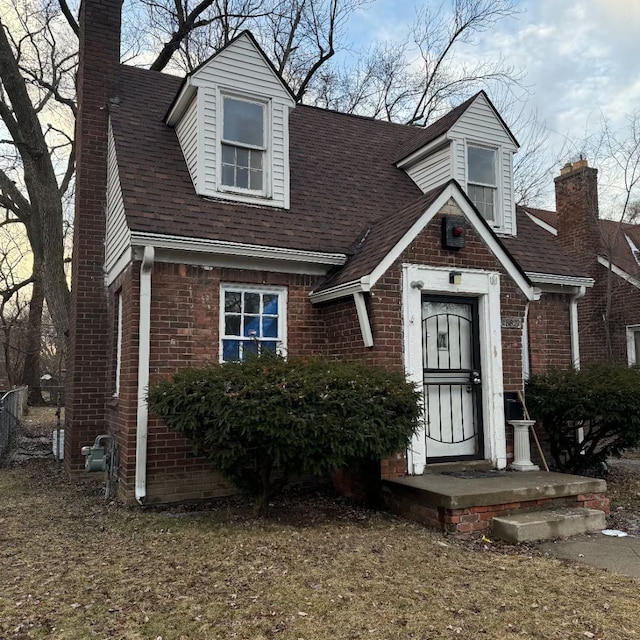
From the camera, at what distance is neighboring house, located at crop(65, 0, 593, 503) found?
7371 millimetres

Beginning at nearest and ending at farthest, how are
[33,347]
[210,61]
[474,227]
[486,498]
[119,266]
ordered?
[486,498] → [474,227] → [119,266] → [210,61] → [33,347]

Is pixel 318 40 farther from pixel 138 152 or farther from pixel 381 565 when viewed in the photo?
pixel 381 565

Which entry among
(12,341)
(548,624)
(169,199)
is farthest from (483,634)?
(12,341)

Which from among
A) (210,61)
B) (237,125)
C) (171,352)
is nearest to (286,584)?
(171,352)

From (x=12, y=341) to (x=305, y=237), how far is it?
23769mm

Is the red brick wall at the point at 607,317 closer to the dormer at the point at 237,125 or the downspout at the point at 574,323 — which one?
the downspout at the point at 574,323

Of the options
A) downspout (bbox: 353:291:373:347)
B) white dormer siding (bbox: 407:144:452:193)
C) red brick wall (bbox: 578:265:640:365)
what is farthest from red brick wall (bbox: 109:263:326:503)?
red brick wall (bbox: 578:265:640:365)

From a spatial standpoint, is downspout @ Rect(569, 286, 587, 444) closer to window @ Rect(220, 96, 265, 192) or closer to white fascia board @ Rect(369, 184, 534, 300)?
white fascia board @ Rect(369, 184, 534, 300)

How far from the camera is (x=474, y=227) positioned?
7.91 m

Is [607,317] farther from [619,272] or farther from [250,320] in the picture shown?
[250,320]

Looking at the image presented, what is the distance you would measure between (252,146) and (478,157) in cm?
436

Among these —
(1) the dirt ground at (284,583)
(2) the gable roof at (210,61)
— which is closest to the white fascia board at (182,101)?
(2) the gable roof at (210,61)

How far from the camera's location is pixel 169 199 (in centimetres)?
802

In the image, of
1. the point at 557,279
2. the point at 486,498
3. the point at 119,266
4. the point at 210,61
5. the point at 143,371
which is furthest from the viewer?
the point at 557,279
